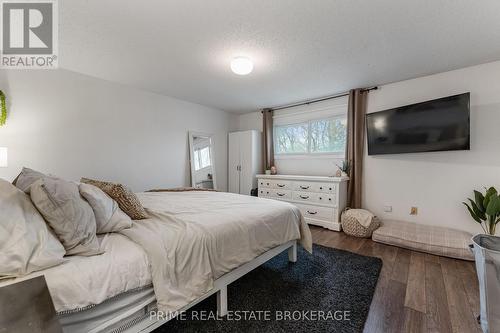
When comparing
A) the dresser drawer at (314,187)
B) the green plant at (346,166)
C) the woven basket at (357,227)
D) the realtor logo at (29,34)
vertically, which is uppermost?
the realtor logo at (29,34)

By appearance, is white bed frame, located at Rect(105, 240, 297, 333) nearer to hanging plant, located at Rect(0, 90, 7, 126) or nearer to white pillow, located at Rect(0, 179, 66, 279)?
white pillow, located at Rect(0, 179, 66, 279)

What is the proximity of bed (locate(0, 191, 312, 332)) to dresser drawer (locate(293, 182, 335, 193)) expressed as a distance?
6.25 ft

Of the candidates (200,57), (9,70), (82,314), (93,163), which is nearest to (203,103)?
(200,57)

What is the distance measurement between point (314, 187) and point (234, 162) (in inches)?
80.9

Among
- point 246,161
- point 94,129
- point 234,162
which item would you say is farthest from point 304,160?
point 94,129

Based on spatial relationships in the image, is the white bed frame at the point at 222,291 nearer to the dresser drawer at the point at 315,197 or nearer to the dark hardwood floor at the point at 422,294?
the dark hardwood floor at the point at 422,294

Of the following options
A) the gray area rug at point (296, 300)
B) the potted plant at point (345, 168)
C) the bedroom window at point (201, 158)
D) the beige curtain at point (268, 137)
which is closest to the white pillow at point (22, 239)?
the gray area rug at point (296, 300)

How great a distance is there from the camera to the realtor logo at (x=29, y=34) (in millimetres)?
1702

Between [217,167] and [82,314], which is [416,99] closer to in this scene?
[217,167]

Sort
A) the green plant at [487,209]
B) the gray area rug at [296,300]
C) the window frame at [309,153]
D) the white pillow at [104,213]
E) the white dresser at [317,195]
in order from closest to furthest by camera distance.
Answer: the white pillow at [104,213] → the gray area rug at [296,300] → the green plant at [487,209] → the white dresser at [317,195] → the window frame at [309,153]

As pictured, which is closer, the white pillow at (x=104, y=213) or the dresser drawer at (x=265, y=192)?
the white pillow at (x=104, y=213)

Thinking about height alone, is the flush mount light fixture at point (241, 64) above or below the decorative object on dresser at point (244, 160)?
above

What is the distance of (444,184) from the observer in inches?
115

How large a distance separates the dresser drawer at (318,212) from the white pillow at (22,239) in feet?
11.1
